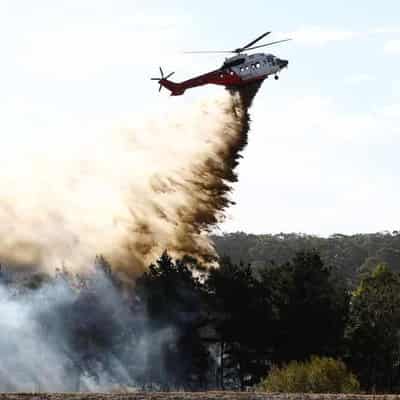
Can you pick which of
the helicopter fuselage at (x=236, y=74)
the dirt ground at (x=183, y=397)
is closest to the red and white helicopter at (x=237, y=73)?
the helicopter fuselage at (x=236, y=74)

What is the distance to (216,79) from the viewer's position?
72.1 meters

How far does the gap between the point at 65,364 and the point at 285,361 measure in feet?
51.7

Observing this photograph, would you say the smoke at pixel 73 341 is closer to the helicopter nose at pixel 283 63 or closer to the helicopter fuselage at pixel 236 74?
the helicopter fuselage at pixel 236 74

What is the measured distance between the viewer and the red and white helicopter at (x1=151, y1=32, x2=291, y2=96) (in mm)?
71812

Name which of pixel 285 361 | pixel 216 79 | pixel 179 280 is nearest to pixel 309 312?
pixel 285 361

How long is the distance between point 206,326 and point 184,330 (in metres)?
2.76

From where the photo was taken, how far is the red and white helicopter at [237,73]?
7181 cm

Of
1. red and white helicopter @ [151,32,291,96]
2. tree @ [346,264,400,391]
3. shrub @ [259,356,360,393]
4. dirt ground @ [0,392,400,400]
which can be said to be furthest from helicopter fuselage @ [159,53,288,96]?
dirt ground @ [0,392,400,400]

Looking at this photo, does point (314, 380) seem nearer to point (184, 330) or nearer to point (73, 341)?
point (184, 330)

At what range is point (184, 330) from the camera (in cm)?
7169

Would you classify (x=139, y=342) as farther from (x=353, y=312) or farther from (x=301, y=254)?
(x=353, y=312)

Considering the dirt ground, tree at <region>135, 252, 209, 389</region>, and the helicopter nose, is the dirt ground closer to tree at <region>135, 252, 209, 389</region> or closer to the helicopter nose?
tree at <region>135, 252, 209, 389</region>

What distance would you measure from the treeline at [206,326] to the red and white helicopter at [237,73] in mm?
11980

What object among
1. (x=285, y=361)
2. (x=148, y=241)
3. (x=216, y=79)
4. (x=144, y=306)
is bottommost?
(x=285, y=361)
